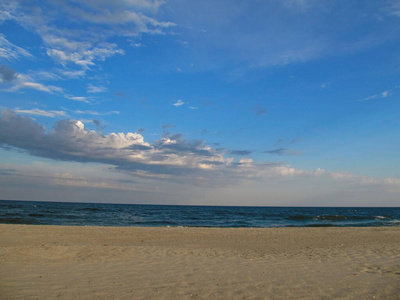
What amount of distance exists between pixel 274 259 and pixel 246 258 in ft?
3.32

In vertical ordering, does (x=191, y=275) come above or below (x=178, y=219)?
above

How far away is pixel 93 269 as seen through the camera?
8.52 metres

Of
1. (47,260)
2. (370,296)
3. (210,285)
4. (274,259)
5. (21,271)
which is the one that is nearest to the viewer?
(370,296)

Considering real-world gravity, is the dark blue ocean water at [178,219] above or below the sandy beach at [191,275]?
below

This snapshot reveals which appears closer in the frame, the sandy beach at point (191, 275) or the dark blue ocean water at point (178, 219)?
the sandy beach at point (191, 275)

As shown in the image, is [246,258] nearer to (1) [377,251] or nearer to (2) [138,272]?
(2) [138,272]

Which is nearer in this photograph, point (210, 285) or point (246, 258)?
point (210, 285)

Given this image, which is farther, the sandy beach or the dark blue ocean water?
the dark blue ocean water

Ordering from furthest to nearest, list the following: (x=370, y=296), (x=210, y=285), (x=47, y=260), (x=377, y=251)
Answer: (x=377, y=251) → (x=47, y=260) → (x=210, y=285) → (x=370, y=296)

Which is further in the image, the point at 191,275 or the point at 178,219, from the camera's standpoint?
the point at 178,219

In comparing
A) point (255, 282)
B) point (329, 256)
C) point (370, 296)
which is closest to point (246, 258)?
point (329, 256)

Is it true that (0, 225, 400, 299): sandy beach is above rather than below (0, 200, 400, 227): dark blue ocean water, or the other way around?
above

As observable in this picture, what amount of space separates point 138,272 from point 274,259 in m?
5.04

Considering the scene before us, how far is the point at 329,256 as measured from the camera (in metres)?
11.0
